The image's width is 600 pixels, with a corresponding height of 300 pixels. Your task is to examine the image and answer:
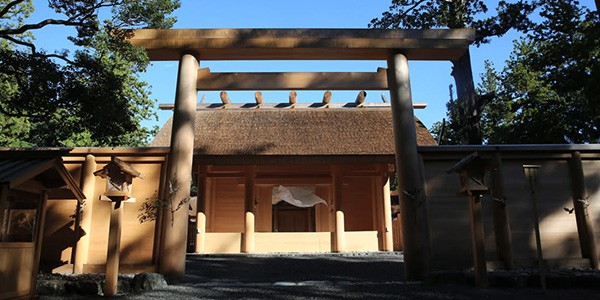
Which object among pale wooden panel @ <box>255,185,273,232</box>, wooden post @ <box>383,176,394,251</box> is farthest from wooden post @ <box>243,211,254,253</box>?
wooden post @ <box>383,176,394,251</box>

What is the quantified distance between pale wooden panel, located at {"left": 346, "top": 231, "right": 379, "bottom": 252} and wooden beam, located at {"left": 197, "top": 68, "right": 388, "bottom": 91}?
6.95 metres

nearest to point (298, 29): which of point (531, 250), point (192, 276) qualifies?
point (192, 276)

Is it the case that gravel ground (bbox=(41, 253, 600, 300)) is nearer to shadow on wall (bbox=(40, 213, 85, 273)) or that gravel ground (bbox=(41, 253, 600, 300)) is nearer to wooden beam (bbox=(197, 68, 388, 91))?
shadow on wall (bbox=(40, 213, 85, 273))

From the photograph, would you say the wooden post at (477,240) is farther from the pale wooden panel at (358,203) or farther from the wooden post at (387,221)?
the pale wooden panel at (358,203)

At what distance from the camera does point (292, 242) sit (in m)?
12.9

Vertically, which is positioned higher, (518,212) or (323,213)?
(323,213)

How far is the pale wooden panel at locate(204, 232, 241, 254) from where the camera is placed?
12.7 meters

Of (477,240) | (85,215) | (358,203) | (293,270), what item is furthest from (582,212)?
(358,203)

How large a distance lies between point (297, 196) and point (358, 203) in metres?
2.42

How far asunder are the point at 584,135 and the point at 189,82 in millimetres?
18738

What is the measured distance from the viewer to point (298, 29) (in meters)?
7.18

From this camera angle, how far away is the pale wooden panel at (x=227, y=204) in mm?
15453

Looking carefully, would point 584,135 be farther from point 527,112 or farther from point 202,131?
point 202,131

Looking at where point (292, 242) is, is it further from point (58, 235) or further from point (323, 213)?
point (58, 235)
